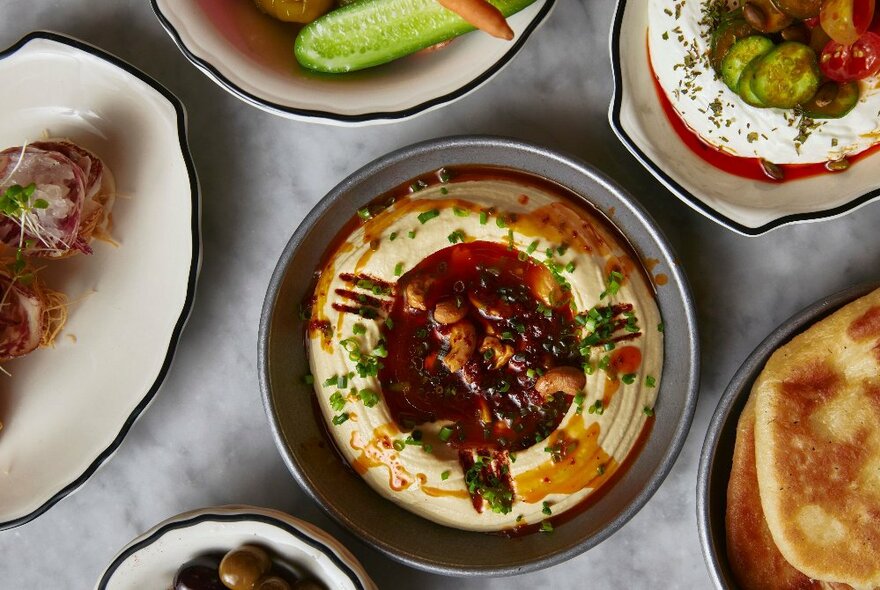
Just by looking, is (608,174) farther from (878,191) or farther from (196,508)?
(196,508)

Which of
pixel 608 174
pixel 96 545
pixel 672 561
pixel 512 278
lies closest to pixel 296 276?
pixel 512 278

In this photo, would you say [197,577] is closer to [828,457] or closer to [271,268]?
[271,268]

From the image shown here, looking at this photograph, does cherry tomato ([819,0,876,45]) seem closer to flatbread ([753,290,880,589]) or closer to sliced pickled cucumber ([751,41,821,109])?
sliced pickled cucumber ([751,41,821,109])

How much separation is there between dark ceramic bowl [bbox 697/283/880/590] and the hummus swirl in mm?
241

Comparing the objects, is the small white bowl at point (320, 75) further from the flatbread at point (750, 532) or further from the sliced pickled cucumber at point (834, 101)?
the flatbread at point (750, 532)

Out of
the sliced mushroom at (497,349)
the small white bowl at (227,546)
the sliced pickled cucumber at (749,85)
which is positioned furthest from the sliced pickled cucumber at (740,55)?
the small white bowl at (227,546)

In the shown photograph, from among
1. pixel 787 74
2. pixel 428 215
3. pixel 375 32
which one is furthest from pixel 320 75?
pixel 787 74

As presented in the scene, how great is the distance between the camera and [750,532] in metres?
2.49

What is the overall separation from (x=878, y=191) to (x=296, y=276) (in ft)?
6.02

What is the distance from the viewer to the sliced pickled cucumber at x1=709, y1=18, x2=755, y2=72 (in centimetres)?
221

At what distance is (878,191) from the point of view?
7.61ft

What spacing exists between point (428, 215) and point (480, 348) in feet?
1.58

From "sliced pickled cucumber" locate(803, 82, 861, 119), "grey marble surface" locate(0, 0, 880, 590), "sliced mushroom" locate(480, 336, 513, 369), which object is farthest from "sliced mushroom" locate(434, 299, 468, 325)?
"sliced pickled cucumber" locate(803, 82, 861, 119)

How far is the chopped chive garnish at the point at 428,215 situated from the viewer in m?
2.56
